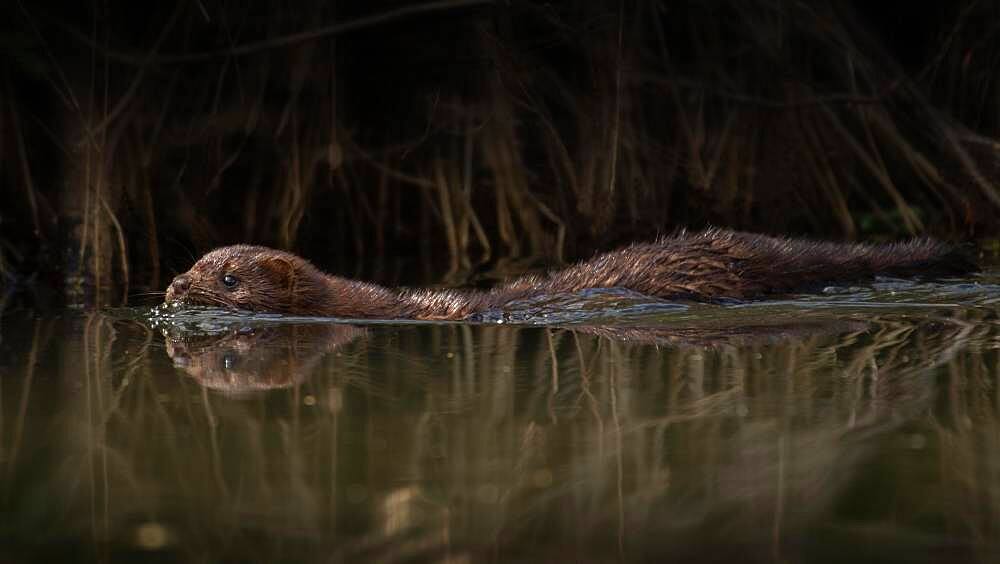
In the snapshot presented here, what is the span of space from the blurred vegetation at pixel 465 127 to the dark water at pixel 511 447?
2629 mm

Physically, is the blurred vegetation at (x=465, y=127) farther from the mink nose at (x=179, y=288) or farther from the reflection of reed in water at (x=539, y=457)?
the reflection of reed in water at (x=539, y=457)

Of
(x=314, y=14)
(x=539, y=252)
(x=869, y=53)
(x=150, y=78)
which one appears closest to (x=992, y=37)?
(x=869, y=53)

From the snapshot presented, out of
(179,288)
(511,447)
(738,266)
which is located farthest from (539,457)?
(179,288)

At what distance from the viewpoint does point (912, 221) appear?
889cm

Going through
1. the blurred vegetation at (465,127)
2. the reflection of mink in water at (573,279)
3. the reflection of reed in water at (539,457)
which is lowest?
the reflection of reed in water at (539,457)

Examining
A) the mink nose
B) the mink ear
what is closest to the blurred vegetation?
the mink nose

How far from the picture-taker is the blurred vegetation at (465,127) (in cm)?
748

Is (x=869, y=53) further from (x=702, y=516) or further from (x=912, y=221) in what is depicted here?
(x=702, y=516)

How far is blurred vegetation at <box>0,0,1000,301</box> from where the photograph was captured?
7477 millimetres

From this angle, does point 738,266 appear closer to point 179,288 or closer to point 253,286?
point 253,286

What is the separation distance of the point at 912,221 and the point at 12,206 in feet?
20.2

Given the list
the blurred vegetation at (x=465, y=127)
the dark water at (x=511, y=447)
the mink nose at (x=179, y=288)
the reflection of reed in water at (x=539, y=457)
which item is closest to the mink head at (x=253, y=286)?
the mink nose at (x=179, y=288)

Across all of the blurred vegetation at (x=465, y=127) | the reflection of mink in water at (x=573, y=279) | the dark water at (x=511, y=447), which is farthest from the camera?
the blurred vegetation at (x=465, y=127)

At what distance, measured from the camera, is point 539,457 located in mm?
2969
